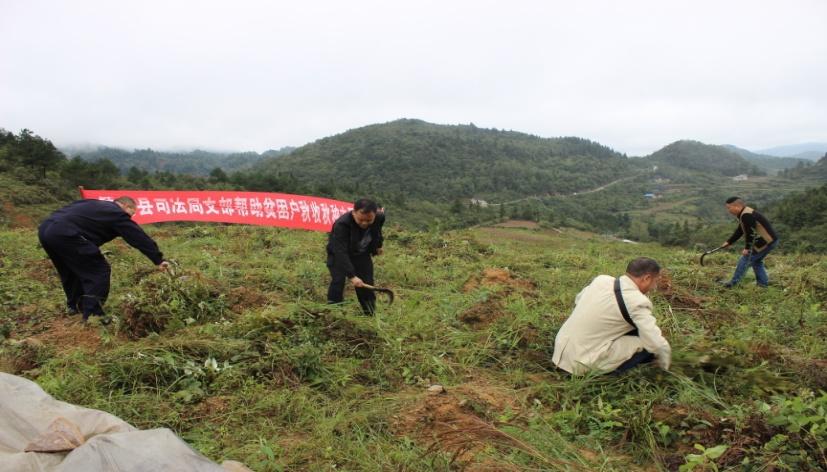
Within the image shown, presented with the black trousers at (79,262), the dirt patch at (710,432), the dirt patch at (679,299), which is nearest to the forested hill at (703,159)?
the dirt patch at (679,299)

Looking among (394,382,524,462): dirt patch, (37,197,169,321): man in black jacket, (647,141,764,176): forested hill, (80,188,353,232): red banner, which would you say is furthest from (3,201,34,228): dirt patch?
(647,141,764,176): forested hill

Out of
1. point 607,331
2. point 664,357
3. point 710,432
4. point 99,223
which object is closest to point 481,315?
point 607,331

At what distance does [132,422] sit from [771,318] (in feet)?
18.7

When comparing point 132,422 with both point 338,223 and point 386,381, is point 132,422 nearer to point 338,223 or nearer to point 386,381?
point 386,381

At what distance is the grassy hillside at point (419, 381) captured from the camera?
2.25m

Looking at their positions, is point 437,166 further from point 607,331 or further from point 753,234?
point 607,331

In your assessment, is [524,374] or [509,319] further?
[509,319]

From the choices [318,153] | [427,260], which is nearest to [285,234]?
[427,260]

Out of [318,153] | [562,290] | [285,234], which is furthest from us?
[318,153]

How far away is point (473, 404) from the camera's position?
274cm

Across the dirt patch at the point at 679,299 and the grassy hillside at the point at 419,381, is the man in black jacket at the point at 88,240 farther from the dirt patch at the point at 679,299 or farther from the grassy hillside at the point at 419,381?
the dirt patch at the point at 679,299

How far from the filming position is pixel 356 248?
409 centimetres

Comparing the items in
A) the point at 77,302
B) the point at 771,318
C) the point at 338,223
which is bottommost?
the point at 771,318

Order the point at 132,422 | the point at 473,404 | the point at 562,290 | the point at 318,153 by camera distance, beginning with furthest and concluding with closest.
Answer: the point at 318,153 < the point at 562,290 < the point at 473,404 < the point at 132,422
